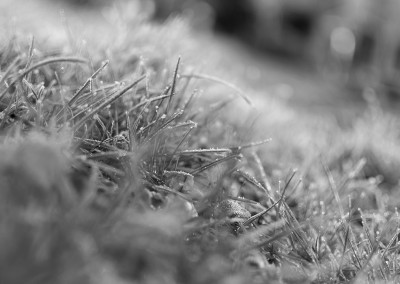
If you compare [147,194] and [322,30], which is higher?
[147,194]

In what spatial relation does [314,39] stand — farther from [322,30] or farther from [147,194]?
[147,194]

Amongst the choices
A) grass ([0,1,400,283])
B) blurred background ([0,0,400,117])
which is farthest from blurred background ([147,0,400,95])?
grass ([0,1,400,283])

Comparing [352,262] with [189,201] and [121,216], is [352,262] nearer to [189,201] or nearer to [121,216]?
[189,201]

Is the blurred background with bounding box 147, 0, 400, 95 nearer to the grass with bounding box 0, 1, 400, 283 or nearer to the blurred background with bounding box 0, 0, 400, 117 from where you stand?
the blurred background with bounding box 0, 0, 400, 117

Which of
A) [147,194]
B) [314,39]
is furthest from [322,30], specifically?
[147,194]

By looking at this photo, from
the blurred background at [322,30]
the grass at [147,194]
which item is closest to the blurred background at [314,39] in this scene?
the blurred background at [322,30]

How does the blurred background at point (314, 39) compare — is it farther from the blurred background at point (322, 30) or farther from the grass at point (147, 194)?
the grass at point (147, 194)
